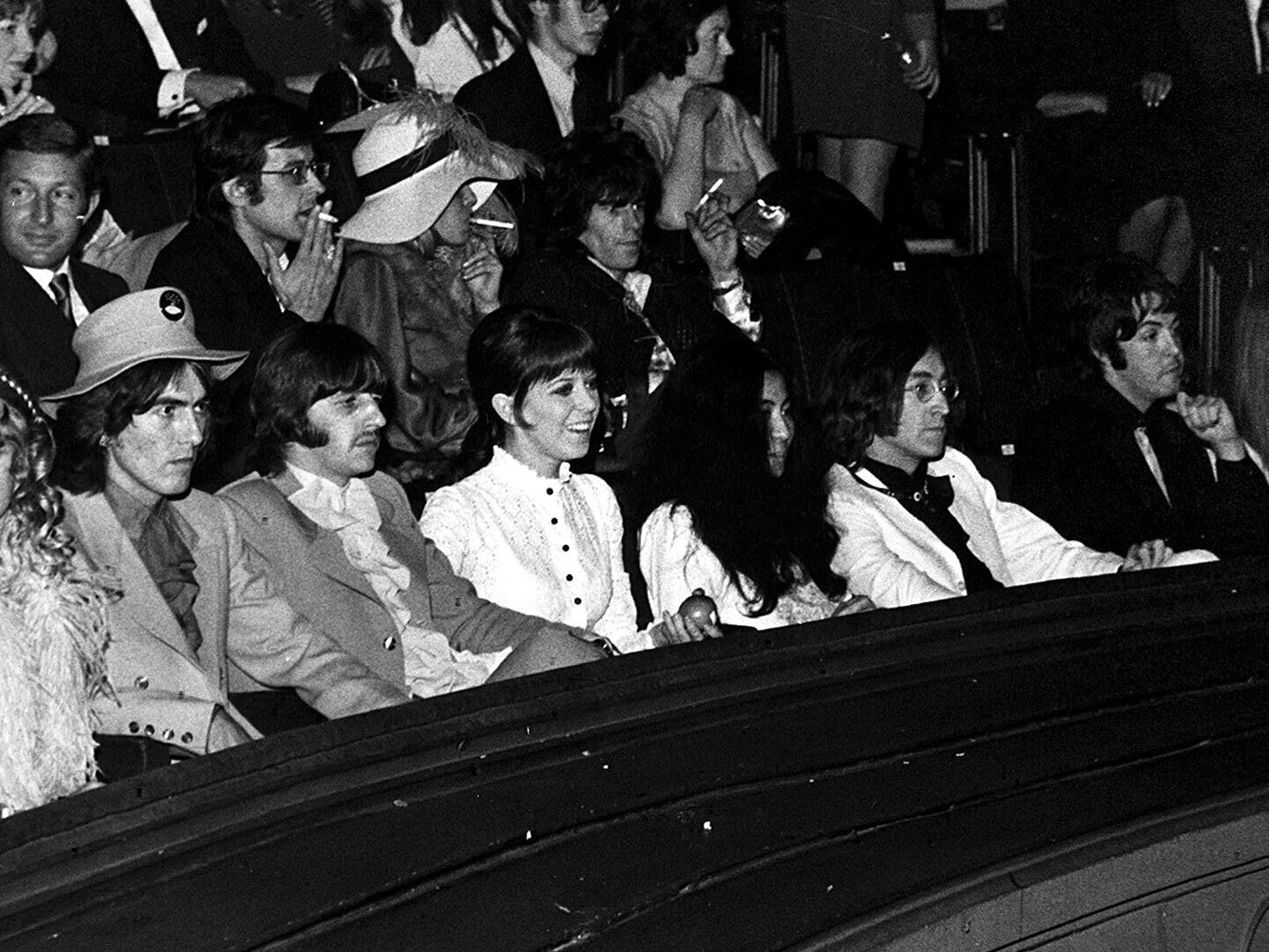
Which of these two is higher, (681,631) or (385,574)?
(385,574)

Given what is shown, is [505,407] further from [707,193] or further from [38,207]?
[707,193]

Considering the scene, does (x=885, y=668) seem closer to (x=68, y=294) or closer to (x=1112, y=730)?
(x=1112, y=730)

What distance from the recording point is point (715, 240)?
4.09m

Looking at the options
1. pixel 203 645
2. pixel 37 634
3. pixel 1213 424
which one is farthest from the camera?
pixel 1213 424

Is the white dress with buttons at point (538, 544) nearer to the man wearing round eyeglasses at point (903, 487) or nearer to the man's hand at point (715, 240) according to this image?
the man wearing round eyeglasses at point (903, 487)

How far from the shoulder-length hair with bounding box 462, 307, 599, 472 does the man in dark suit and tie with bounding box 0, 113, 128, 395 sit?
59 cm

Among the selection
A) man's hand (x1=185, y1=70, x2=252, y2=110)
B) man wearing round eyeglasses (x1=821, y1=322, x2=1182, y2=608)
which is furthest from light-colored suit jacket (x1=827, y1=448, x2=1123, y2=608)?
man's hand (x1=185, y1=70, x2=252, y2=110)

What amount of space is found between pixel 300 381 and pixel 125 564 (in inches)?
18.2

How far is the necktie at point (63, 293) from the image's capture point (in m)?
2.89

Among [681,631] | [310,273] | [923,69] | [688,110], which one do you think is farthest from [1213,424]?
[310,273]

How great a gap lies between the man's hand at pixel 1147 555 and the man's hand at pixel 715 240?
3.08ft

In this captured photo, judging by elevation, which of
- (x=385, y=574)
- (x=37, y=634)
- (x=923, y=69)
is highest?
(x=923, y=69)

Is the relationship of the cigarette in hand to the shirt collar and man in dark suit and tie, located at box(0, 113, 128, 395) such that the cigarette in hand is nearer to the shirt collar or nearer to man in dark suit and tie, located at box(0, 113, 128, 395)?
the shirt collar

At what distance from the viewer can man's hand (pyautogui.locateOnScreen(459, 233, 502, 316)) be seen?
360cm
